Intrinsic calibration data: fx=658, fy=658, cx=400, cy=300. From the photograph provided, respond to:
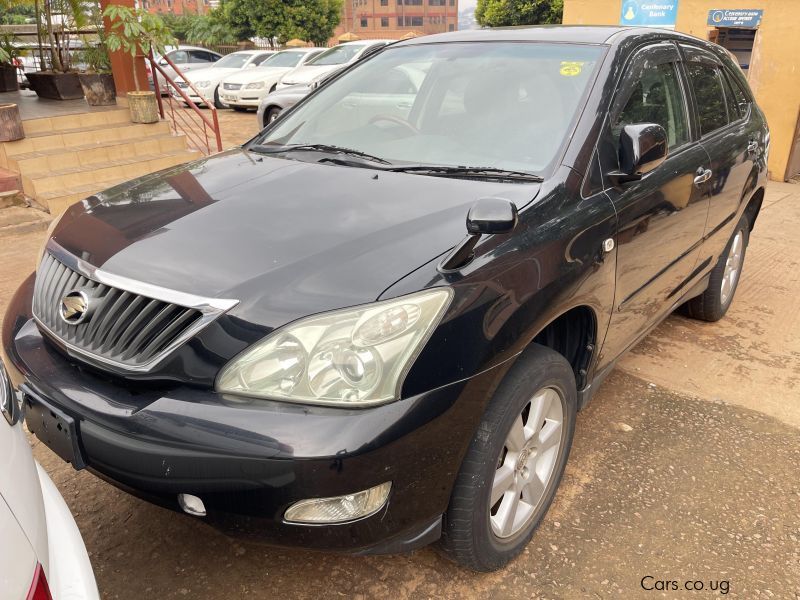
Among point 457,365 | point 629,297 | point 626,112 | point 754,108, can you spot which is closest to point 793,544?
point 629,297

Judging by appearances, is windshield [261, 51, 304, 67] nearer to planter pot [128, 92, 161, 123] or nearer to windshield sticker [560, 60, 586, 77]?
planter pot [128, 92, 161, 123]

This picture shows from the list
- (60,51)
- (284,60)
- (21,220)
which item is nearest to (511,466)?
(21,220)

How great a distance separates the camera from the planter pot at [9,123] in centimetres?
655

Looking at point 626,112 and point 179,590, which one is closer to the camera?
point 179,590

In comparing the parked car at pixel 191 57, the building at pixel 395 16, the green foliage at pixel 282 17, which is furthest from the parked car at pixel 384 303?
the building at pixel 395 16

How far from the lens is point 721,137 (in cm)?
353

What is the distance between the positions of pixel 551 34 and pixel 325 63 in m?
10.5

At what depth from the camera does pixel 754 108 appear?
167 inches

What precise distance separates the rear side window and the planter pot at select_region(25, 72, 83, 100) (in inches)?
297

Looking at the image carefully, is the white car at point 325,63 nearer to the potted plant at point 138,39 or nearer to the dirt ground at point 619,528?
the potted plant at point 138,39

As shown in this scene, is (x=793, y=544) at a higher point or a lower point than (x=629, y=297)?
lower

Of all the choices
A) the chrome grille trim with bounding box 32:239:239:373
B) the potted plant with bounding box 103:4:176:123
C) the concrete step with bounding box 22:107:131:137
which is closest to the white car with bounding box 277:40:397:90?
the potted plant with bounding box 103:4:176:123

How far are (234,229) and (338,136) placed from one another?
40.6 inches

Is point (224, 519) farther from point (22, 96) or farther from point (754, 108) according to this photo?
point (22, 96)
